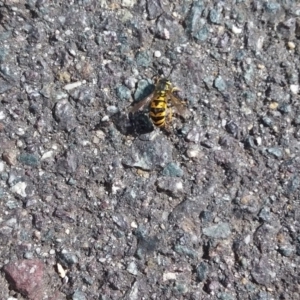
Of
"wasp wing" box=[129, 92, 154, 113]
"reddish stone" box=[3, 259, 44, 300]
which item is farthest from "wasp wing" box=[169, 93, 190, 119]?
"reddish stone" box=[3, 259, 44, 300]

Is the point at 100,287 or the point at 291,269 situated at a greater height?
the point at 291,269

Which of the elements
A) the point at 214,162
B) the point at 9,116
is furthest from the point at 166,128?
the point at 9,116

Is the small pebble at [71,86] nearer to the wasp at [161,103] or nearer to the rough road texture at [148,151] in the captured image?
the rough road texture at [148,151]

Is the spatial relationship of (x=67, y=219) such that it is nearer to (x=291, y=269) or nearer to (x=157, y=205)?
(x=157, y=205)

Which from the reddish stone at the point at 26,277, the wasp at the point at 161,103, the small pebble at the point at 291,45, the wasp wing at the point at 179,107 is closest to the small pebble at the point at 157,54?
the wasp at the point at 161,103

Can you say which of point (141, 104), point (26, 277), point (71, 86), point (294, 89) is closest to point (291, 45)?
point (294, 89)
